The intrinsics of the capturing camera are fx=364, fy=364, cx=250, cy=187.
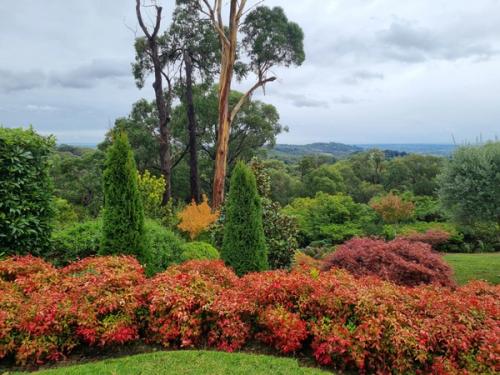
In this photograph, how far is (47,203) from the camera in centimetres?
616

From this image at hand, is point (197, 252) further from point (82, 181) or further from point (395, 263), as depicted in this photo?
point (82, 181)

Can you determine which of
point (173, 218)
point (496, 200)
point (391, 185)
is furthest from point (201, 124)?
point (391, 185)

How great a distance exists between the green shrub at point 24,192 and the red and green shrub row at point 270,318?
1.49 metres

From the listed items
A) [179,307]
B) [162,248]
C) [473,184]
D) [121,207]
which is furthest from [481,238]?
[179,307]

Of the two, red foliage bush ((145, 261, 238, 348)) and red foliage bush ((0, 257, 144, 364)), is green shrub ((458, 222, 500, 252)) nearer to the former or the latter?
red foliage bush ((145, 261, 238, 348))

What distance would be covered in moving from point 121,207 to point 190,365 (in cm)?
309

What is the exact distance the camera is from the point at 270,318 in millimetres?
3938

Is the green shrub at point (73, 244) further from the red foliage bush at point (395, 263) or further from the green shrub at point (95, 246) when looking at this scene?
the red foliage bush at point (395, 263)

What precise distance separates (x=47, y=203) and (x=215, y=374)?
4.43 meters

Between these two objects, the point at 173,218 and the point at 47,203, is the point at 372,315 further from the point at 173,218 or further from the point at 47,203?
the point at 173,218

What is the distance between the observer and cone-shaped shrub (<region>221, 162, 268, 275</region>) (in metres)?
6.52

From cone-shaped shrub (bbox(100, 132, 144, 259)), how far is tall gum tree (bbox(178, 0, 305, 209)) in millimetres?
8223

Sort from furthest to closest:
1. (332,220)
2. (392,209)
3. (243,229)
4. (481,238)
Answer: (392,209), (332,220), (481,238), (243,229)

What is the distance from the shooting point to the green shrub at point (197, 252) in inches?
287
